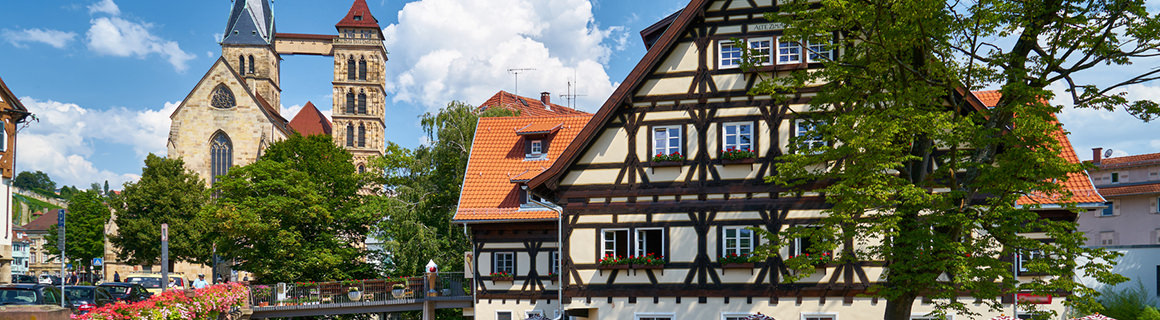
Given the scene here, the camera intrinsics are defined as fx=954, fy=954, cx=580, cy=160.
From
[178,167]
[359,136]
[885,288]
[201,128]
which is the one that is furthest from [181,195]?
[885,288]

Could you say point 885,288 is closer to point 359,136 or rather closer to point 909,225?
point 909,225

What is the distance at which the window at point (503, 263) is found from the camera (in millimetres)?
27484

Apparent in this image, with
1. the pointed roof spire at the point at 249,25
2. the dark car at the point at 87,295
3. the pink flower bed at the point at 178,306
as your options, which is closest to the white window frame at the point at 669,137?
the pink flower bed at the point at 178,306

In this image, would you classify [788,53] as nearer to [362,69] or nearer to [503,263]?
[503,263]

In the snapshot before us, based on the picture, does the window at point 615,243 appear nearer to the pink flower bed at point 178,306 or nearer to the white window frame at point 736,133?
the white window frame at point 736,133

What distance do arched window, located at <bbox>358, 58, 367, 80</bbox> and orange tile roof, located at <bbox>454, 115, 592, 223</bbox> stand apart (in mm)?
70479

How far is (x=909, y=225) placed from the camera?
1574 centimetres

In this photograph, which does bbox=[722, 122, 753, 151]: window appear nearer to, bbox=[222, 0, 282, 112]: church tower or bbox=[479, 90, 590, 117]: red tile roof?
A: bbox=[479, 90, 590, 117]: red tile roof

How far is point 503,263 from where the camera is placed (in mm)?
27516

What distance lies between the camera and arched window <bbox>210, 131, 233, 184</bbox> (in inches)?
2911

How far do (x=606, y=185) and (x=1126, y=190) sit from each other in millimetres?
37917

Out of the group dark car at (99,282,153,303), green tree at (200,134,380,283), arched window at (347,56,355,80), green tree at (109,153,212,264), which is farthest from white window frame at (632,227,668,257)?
arched window at (347,56,355,80)

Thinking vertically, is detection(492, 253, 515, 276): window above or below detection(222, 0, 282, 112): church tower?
below

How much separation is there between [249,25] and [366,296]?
7228 cm
